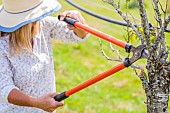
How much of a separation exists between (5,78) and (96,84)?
2.30 m

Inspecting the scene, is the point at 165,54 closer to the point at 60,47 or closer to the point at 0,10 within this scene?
the point at 0,10

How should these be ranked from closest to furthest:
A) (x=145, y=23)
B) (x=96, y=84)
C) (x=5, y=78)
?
(x=145, y=23) < (x=5, y=78) < (x=96, y=84)

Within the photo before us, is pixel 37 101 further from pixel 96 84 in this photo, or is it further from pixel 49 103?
pixel 96 84

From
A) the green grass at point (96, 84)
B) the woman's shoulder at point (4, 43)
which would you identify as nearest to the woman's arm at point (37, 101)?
the woman's shoulder at point (4, 43)

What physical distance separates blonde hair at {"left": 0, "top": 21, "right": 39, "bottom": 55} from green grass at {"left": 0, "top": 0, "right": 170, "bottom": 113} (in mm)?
1415

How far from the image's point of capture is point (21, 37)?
1725 mm

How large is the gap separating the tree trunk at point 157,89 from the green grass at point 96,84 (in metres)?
1.91

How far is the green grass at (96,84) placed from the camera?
11.7 feet

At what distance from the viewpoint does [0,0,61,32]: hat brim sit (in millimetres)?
1655

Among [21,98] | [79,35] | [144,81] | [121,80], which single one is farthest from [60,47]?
[144,81]

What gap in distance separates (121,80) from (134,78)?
123 millimetres

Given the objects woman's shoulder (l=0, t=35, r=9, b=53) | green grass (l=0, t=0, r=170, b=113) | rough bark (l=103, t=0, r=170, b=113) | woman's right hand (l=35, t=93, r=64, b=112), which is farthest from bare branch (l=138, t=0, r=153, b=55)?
green grass (l=0, t=0, r=170, b=113)

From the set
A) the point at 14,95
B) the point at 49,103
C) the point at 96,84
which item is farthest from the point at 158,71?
the point at 96,84

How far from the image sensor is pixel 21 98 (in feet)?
5.23
